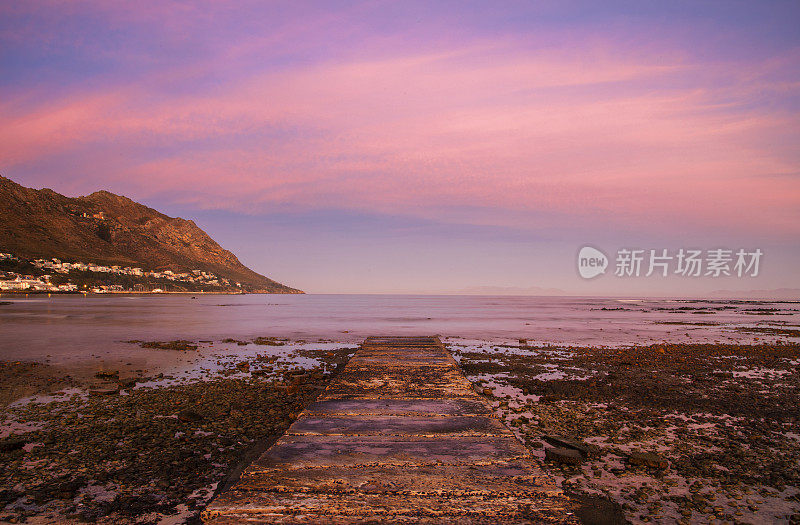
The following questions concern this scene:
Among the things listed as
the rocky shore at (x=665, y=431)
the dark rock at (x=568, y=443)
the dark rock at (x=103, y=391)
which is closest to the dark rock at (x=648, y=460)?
the rocky shore at (x=665, y=431)

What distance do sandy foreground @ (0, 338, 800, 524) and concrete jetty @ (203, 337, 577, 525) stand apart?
2082 millimetres

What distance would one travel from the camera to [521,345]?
24531 millimetres

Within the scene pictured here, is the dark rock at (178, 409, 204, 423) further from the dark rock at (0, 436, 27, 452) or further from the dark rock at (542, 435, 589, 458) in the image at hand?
the dark rock at (542, 435, 589, 458)

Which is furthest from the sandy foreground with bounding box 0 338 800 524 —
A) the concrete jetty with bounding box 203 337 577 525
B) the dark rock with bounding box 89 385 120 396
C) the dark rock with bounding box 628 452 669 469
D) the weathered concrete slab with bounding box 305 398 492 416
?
the concrete jetty with bounding box 203 337 577 525

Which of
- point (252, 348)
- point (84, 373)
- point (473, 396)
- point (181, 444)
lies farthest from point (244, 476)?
point (252, 348)

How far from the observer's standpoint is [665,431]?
28.3 ft

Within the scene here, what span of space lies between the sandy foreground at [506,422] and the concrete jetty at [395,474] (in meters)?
2.08

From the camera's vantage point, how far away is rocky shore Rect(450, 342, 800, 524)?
5875 mm

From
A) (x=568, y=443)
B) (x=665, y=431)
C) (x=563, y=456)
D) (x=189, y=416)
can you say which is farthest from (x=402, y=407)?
(x=665, y=431)

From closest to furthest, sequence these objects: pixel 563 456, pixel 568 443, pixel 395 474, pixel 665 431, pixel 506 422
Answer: pixel 395 474, pixel 563 456, pixel 568 443, pixel 665 431, pixel 506 422

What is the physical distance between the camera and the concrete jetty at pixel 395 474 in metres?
3.20

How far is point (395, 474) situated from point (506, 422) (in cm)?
576

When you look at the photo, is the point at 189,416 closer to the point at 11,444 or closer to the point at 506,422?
the point at 11,444

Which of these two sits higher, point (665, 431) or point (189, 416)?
point (665, 431)
